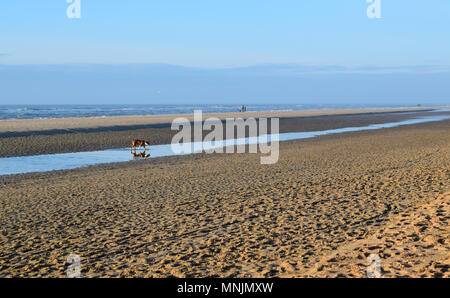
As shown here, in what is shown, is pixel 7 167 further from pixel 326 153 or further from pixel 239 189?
pixel 326 153

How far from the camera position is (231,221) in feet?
27.2

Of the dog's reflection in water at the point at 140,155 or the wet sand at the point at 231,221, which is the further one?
the dog's reflection in water at the point at 140,155

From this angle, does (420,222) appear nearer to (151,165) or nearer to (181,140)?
(151,165)

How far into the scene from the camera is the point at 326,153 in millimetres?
19281

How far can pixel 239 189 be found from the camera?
1141 centimetres

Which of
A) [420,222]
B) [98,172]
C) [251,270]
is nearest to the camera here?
[251,270]

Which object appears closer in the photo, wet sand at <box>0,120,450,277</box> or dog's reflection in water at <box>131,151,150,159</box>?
wet sand at <box>0,120,450,277</box>

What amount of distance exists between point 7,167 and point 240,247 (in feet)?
44.3

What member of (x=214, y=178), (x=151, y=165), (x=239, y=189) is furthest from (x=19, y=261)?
(x=151, y=165)

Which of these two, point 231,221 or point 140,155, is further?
point 140,155

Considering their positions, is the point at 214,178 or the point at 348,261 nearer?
the point at 348,261

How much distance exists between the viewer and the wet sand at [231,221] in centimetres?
591

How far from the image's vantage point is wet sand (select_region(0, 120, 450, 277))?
5.91 m

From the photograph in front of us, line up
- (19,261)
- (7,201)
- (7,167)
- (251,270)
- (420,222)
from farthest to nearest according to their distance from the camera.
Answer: (7,167)
(7,201)
(420,222)
(19,261)
(251,270)
